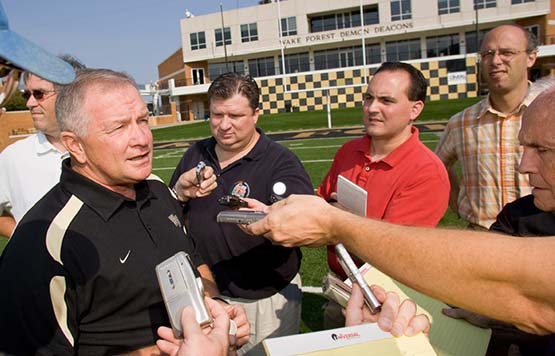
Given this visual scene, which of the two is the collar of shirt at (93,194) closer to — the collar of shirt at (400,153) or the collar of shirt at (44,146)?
the collar of shirt at (44,146)

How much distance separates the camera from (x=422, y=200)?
228 centimetres

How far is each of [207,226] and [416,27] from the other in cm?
3686

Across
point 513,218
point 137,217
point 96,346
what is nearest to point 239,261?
point 137,217

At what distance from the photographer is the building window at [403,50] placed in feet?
121

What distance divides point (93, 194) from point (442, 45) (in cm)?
3887

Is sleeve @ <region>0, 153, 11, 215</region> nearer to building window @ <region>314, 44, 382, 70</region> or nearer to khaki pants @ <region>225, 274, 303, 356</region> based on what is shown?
khaki pants @ <region>225, 274, 303, 356</region>

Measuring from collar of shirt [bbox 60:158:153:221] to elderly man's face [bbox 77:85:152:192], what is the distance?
0.10 metres

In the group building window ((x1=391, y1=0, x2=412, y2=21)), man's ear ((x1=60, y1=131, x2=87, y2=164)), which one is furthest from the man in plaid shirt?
building window ((x1=391, y1=0, x2=412, y2=21))

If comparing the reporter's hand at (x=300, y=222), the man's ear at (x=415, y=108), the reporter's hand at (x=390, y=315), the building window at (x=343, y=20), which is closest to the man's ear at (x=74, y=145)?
the reporter's hand at (x=300, y=222)

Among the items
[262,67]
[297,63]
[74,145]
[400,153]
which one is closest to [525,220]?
[400,153]

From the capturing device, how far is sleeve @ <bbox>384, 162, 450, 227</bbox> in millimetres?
2258

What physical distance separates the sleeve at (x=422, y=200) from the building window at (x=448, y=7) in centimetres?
3731

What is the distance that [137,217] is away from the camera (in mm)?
1871

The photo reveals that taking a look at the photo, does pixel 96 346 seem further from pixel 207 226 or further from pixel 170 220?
pixel 207 226
